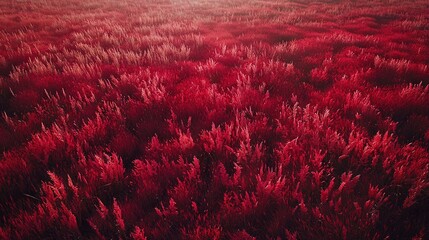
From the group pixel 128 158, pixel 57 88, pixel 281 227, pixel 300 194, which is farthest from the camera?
pixel 57 88

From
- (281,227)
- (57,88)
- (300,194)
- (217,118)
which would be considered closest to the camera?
(281,227)

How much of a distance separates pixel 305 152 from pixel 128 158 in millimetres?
1734

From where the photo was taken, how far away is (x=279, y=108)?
3.19 m

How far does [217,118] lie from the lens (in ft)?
9.91

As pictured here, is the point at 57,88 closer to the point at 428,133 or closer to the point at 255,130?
the point at 255,130

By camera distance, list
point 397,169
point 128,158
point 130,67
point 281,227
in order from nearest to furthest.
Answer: point 281,227
point 397,169
point 128,158
point 130,67

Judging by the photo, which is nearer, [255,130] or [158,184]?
[158,184]

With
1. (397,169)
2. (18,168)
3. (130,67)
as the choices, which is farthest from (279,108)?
(130,67)

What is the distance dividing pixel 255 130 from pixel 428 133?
6.03ft

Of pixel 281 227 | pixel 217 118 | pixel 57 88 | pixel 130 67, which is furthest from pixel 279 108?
pixel 57 88

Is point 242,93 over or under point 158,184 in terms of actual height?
over

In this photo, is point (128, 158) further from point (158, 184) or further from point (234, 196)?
point (234, 196)

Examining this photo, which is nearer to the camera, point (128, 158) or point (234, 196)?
point (234, 196)

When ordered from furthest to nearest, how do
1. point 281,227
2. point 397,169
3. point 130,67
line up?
point 130,67 → point 397,169 → point 281,227
